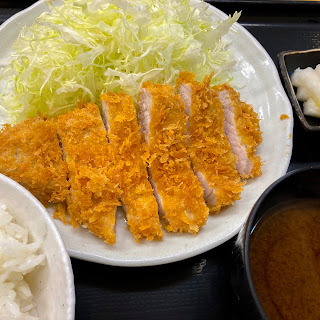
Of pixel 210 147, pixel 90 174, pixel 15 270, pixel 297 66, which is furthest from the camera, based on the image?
pixel 297 66

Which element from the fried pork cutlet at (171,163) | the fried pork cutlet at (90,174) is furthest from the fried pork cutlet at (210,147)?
the fried pork cutlet at (90,174)

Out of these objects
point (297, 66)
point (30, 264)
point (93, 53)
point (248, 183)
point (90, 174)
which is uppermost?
point (93, 53)

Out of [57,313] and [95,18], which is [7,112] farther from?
[57,313]

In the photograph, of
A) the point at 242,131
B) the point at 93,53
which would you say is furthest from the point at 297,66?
the point at 93,53

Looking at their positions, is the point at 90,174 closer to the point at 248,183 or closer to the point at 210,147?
the point at 210,147

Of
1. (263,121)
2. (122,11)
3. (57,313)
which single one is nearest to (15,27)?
(122,11)

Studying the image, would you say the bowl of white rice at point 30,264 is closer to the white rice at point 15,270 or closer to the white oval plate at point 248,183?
the white rice at point 15,270
